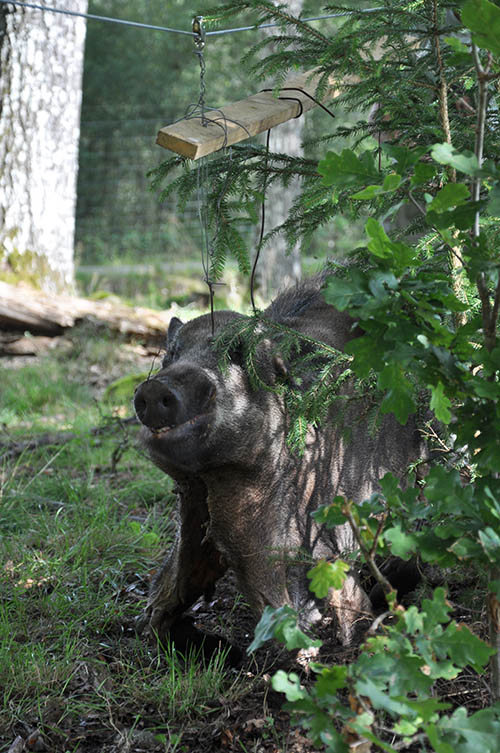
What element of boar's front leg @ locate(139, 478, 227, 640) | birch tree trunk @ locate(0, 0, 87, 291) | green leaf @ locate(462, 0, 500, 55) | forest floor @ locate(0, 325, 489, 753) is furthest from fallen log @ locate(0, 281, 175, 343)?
green leaf @ locate(462, 0, 500, 55)

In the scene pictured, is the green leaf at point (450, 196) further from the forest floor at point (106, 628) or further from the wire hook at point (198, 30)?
the wire hook at point (198, 30)

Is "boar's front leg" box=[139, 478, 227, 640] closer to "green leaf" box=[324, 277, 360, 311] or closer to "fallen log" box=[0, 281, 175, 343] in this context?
"green leaf" box=[324, 277, 360, 311]

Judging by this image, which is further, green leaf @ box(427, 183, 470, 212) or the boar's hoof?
the boar's hoof

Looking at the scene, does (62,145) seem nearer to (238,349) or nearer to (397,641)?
(238,349)

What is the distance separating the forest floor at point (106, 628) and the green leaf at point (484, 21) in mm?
1589

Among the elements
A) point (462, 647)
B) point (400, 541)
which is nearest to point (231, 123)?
point (400, 541)

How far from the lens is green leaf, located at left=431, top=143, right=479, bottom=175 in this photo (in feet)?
5.81

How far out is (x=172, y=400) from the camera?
2684mm

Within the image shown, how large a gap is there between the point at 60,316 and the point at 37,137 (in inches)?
67.1

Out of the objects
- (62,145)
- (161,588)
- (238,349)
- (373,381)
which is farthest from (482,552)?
(62,145)

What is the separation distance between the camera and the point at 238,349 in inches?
120

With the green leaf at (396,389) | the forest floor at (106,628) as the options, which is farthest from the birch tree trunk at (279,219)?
the green leaf at (396,389)

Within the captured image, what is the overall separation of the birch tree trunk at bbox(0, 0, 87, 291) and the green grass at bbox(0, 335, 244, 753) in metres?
2.31

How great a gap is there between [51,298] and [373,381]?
5389 mm
